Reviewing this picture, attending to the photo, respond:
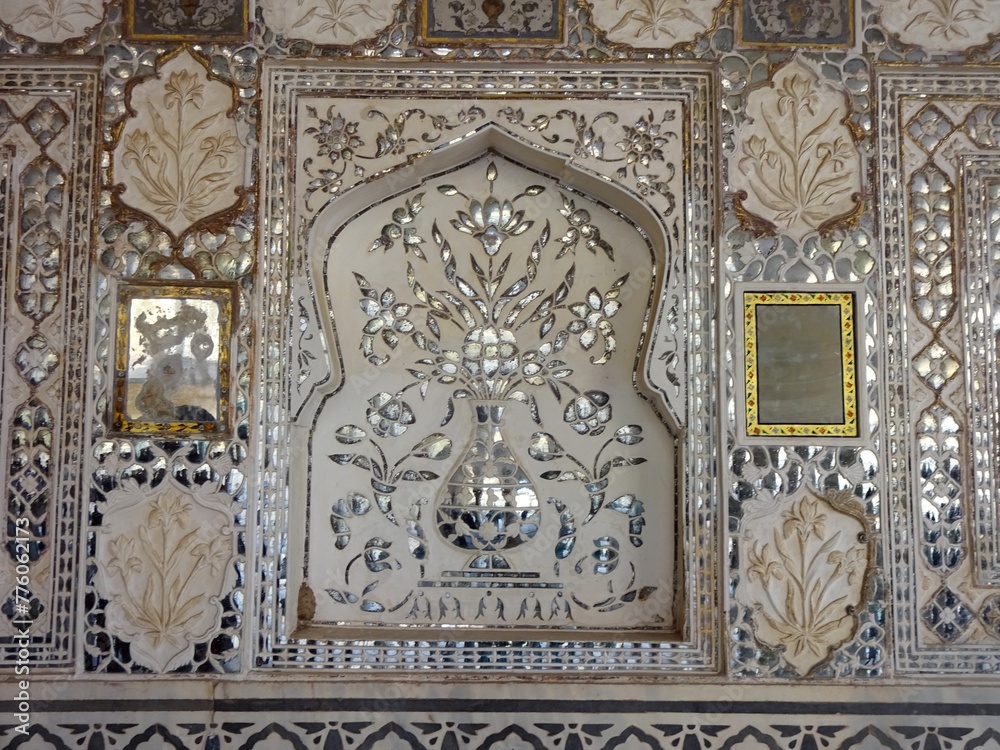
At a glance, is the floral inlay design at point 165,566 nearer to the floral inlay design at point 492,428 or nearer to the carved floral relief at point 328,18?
the floral inlay design at point 492,428

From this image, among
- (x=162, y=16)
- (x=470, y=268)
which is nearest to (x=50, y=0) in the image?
(x=162, y=16)

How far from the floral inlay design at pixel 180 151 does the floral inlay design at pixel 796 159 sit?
164 centimetres

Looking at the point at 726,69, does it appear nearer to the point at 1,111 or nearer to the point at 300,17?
the point at 300,17

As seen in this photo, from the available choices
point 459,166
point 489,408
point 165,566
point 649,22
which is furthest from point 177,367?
point 649,22

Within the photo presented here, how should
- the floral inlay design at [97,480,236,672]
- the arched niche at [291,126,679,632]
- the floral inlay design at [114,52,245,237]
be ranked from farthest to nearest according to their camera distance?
the arched niche at [291,126,679,632] → the floral inlay design at [114,52,245,237] → the floral inlay design at [97,480,236,672]

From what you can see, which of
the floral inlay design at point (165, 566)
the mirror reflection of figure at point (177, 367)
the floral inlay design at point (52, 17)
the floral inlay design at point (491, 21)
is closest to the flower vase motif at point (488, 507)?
the floral inlay design at point (165, 566)

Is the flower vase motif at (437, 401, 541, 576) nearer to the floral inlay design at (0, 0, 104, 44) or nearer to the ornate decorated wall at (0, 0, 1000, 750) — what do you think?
the ornate decorated wall at (0, 0, 1000, 750)

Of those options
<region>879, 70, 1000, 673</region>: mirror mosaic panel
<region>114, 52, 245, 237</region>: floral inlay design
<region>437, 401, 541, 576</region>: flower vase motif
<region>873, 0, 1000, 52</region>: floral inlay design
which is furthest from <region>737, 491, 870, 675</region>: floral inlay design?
<region>114, 52, 245, 237</region>: floral inlay design

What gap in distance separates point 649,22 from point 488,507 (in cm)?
169

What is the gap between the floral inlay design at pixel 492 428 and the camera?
10.2 ft

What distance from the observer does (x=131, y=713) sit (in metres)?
2.80

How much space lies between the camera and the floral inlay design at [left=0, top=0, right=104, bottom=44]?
9.93ft

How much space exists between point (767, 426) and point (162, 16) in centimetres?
236

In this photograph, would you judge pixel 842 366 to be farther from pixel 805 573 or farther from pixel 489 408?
pixel 489 408
